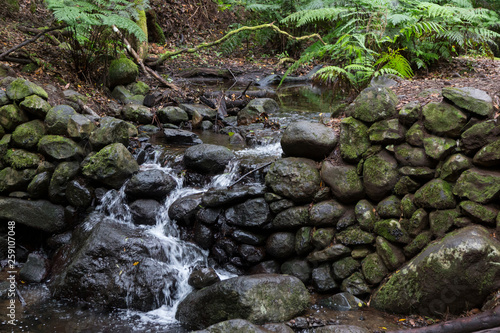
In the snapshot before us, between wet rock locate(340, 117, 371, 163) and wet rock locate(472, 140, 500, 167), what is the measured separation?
1.05 m

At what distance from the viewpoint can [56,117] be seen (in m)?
5.28

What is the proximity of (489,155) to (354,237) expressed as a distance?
1.43 m

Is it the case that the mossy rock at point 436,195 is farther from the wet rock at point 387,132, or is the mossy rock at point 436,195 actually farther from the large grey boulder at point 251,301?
the large grey boulder at point 251,301

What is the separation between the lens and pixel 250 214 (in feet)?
14.3

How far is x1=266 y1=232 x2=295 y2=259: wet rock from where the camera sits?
13.8ft

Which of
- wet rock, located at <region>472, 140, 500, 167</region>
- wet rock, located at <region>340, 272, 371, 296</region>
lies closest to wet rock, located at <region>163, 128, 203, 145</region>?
wet rock, located at <region>340, 272, 371, 296</region>

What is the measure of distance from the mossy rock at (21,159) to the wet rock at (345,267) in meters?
4.25

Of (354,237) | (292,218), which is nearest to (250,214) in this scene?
(292,218)

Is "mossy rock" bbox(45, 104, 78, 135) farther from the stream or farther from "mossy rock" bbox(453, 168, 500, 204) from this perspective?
"mossy rock" bbox(453, 168, 500, 204)

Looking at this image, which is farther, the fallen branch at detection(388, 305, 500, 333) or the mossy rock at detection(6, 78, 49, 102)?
the mossy rock at detection(6, 78, 49, 102)

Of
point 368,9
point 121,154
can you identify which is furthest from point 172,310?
point 368,9

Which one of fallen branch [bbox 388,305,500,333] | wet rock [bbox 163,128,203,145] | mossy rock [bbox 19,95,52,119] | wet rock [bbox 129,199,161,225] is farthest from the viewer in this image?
wet rock [bbox 163,128,203,145]

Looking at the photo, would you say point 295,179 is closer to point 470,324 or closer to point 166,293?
point 166,293

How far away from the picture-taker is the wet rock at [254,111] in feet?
24.6
